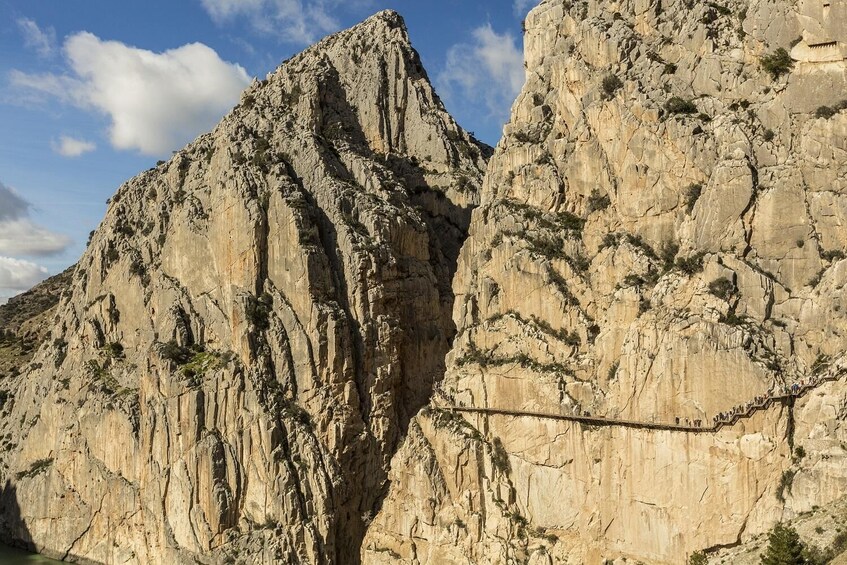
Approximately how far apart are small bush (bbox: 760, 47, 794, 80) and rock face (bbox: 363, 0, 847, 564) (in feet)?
0.77

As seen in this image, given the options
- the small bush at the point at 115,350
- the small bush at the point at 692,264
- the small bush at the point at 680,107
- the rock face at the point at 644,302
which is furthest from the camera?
the small bush at the point at 115,350

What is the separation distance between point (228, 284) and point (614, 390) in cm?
3334

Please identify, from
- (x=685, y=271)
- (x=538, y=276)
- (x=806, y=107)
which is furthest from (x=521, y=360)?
(x=806, y=107)

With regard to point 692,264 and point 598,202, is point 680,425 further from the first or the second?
point 598,202

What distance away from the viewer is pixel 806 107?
4950 centimetres

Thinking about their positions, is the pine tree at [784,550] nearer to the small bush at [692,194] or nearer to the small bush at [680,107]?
the small bush at [692,194]

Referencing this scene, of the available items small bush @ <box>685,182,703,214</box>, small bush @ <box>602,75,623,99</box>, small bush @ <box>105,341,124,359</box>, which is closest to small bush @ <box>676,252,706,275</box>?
small bush @ <box>685,182,703,214</box>

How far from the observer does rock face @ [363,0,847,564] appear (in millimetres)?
45781

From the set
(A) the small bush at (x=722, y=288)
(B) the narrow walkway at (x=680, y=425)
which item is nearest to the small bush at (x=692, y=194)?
(A) the small bush at (x=722, y=288)

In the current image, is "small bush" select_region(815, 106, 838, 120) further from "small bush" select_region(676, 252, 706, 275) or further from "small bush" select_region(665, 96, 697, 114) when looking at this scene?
"small bush" select_region(676, 252, 706, 275)

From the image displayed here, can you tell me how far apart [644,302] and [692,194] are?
25.8ft

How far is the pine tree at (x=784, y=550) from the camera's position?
38938 millimetres

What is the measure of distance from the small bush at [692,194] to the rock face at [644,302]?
0.30 feet

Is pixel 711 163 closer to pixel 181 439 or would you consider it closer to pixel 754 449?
pixel 754 449
